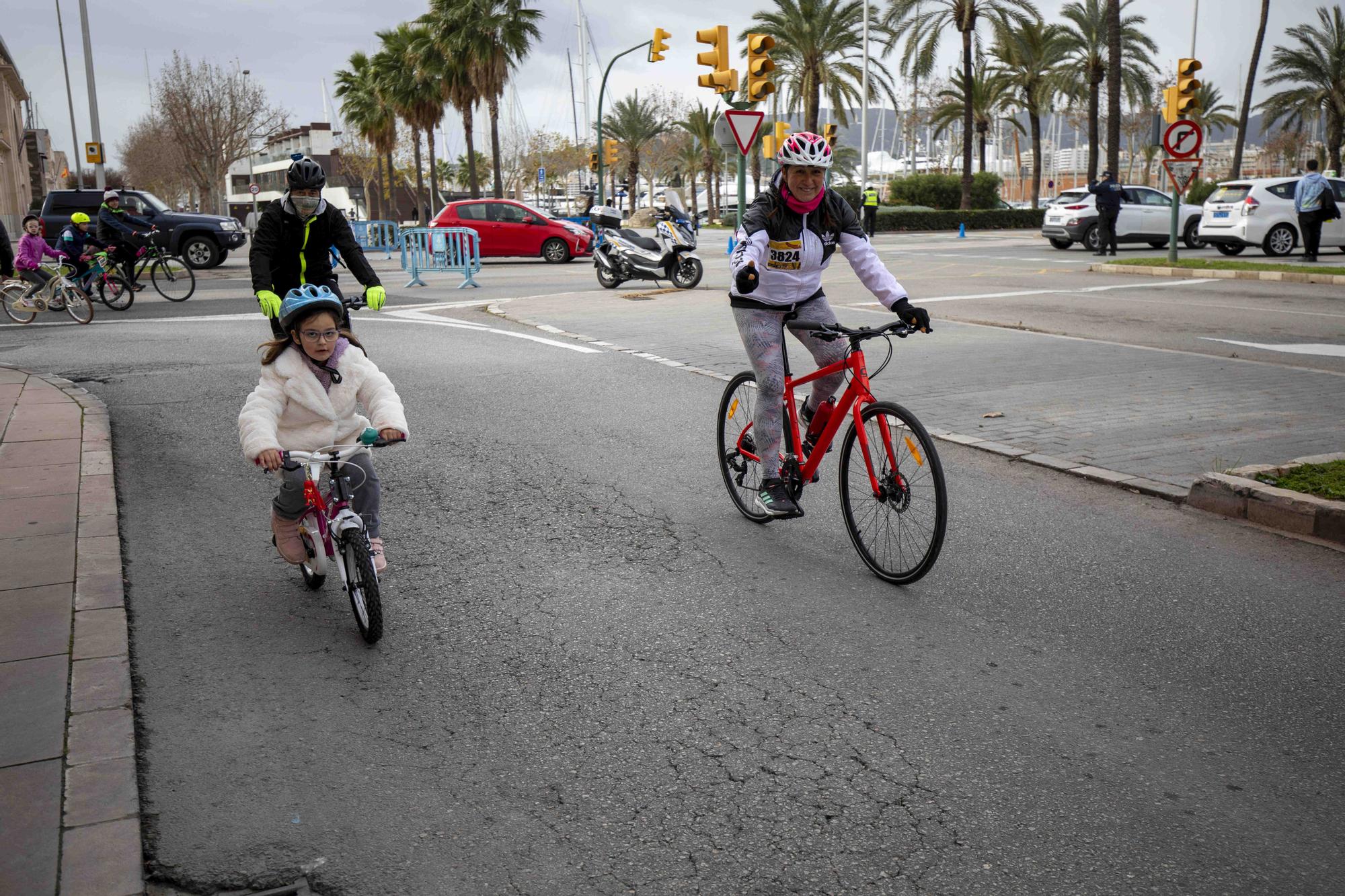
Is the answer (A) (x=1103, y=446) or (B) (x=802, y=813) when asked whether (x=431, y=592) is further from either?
(A) (x=1103, y=446)

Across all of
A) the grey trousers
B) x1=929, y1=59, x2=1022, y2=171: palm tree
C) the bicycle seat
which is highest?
x1=929, y1=59, x2=1022, y2=171: palm tree

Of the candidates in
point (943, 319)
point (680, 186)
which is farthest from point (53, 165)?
point (943, 319)

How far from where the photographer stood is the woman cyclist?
515 cm

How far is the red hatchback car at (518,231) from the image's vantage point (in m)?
29.7

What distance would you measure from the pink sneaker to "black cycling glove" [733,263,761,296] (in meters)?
2.06

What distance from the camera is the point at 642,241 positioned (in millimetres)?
20281

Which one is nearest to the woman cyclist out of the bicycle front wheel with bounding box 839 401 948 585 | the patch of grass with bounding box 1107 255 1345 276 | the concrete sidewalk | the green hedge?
the bicycle front wheel with bounding box 839 401 948 585

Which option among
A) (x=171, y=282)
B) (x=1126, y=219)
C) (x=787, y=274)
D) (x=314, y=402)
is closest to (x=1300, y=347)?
(x=787, y=274)

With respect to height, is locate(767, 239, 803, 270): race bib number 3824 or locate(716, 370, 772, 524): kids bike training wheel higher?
locate(767, 239, 803, 270): race bib number 3824

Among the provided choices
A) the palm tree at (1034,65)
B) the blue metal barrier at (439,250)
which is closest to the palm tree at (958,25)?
the palm tree at (1034,65)

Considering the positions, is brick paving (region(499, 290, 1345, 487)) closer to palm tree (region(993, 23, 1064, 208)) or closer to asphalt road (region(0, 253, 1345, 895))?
asphalt road (region(0, 253, 1345, 895))

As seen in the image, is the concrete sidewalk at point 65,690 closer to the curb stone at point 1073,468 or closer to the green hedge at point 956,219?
the curb stone at point 1073,468

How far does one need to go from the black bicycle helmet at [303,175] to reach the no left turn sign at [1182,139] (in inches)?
694

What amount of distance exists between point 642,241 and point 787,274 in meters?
15.2
